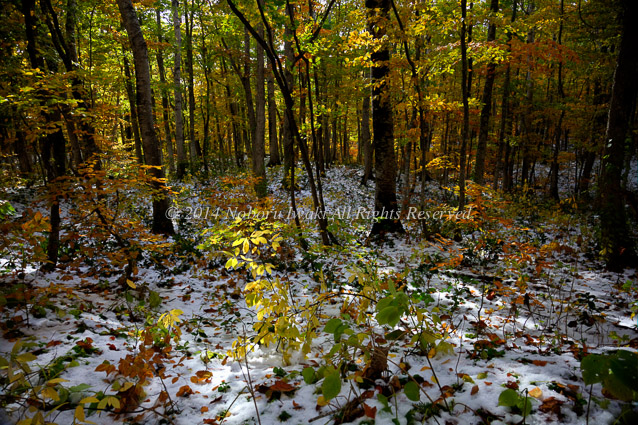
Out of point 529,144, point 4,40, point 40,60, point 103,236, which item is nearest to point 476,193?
point 103,236

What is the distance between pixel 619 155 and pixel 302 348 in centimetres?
676


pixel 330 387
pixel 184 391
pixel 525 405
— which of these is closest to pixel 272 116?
pixel 184 391

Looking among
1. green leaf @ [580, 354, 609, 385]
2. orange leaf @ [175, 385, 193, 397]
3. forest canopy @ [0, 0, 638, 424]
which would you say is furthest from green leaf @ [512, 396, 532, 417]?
orange leaf @ [175, 385, 193, 397]

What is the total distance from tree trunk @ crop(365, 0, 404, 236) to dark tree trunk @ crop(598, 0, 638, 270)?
412 centimetres

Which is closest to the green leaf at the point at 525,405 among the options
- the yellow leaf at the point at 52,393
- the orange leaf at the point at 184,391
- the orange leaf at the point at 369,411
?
the orange leaf at the point at 369,411

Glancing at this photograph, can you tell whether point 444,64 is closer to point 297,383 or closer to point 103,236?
point 297,383

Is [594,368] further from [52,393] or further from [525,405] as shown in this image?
[52,393]

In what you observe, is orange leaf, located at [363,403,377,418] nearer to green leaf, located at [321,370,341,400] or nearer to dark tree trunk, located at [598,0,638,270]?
green leaf, located at [321,370,341,400]

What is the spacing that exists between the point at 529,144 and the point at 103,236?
58.4ft

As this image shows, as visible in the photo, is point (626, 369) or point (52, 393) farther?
point (52, 393)

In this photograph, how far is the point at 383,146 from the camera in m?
7.70

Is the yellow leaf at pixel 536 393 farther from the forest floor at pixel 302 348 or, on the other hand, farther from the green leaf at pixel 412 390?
the green leaf at pixel 412 390

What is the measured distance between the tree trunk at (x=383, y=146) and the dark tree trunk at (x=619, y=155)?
4.12 m

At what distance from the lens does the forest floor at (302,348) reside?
1.86 meters
